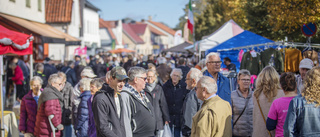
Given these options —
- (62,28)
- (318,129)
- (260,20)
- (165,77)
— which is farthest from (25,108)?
(62,28)

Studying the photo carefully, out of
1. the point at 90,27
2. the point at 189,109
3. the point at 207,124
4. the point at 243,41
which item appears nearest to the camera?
the point at 207,124

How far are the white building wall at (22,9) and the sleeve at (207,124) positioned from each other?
15695 millimetres

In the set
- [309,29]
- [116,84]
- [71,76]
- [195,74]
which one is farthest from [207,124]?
[71,76]

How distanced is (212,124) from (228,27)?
15.8 meters

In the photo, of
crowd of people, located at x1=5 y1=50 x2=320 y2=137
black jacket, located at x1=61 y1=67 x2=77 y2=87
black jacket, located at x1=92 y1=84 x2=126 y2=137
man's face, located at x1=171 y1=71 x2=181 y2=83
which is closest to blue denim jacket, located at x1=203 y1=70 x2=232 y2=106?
crowd of people, located at x1=5 y1=50 x2=320 y2=137

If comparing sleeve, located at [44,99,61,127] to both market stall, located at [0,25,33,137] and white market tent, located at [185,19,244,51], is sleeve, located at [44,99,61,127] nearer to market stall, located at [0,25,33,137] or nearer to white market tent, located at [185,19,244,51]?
market stall, located at [0,25,33,137]

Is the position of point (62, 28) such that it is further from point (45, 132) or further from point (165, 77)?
point (45, 132)

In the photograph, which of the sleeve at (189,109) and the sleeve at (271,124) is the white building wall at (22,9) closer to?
the sleeve at (189,109)

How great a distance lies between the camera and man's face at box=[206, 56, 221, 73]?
21.9 feet

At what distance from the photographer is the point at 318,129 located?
4.19 meters

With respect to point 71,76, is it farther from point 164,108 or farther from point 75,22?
point 75,22

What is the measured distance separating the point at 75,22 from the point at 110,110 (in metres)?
33.2

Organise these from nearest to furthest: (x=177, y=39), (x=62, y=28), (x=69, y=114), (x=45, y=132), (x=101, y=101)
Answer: (x=101, y=101) < (x=45, y=132) < (x=69, y=114) < (x=62, y=28) < (x=177, y=39)

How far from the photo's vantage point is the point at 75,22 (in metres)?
36.9
